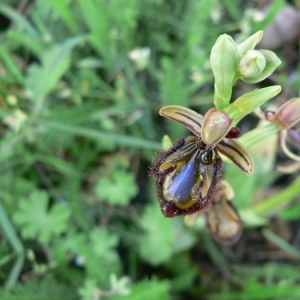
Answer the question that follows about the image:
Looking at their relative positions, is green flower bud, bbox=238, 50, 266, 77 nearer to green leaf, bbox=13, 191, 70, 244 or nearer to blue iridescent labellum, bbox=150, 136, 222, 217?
blue iridescent labellum, bbox=150, 136, 222, 217

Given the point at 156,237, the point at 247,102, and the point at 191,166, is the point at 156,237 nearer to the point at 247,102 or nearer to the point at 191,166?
the point at 191,166

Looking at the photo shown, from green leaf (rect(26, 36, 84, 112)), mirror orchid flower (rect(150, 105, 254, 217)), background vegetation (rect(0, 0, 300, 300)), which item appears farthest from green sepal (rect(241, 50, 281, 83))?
green leaf (rect(26, 36, 84, 112))

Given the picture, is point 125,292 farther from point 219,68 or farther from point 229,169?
point 219,68

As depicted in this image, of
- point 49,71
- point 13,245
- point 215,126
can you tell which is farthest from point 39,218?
point 215,126

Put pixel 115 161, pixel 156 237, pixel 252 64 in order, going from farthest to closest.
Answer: pixel 115 161 < pixel 156 237 < pixel 252 64

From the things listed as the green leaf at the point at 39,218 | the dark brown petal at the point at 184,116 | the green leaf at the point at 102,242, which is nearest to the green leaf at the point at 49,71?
the green leaf at the point at 39,218

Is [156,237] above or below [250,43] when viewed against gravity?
above
